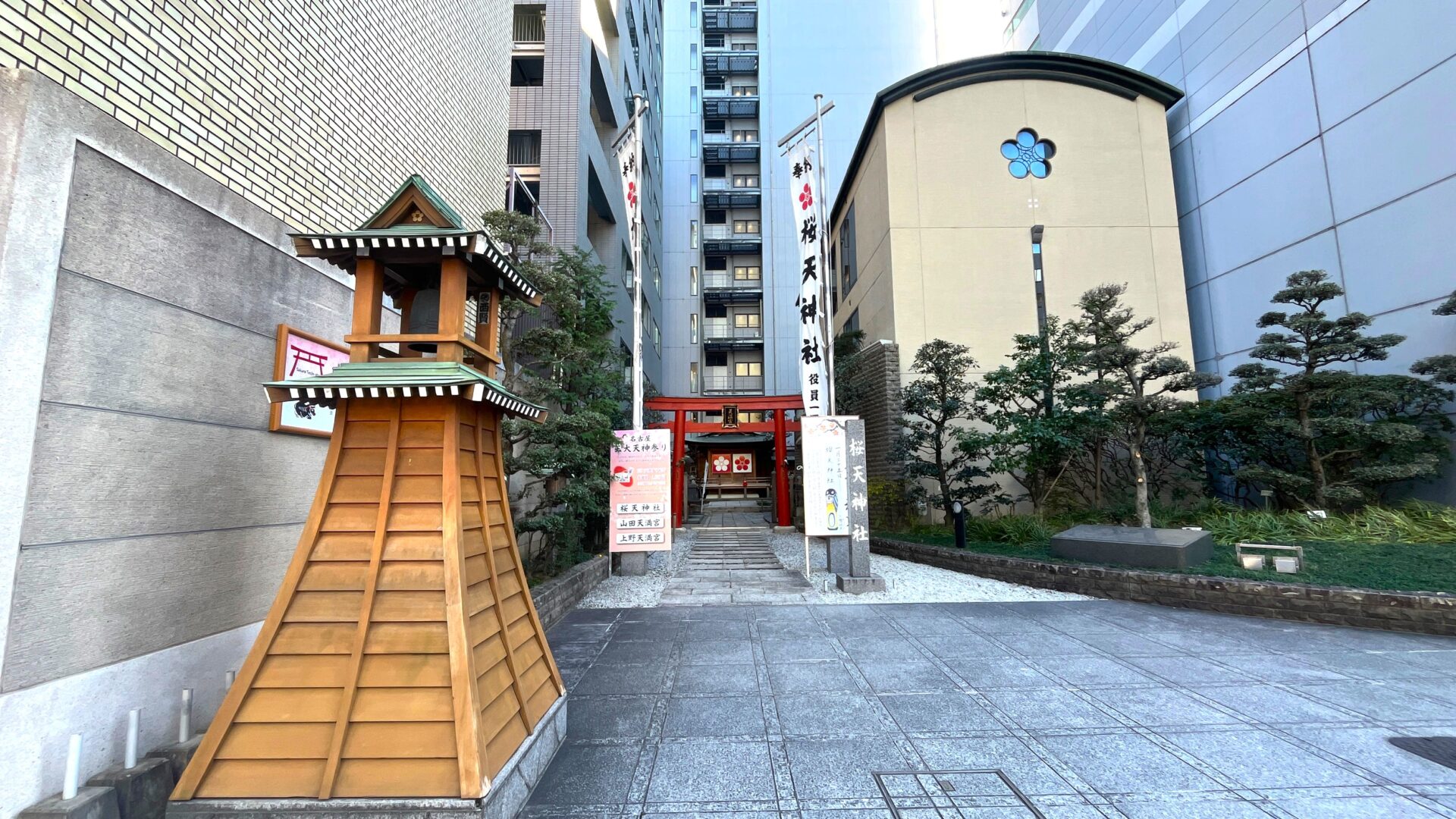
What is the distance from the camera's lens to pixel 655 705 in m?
4.30

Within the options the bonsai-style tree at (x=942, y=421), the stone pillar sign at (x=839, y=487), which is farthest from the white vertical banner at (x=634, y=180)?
the bonsai-style tree at (x=942, y=421)

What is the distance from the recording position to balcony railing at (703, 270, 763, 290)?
27.3m

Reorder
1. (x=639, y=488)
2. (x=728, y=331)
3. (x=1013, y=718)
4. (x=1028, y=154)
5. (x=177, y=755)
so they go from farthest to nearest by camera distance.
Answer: (x=728, y=331), (x=1028, y=154), (x=639, y=488), (x=1013, y=718), (x=177, y=755)

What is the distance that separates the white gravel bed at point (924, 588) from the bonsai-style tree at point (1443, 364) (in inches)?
272

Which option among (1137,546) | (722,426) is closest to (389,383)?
(1137,546)

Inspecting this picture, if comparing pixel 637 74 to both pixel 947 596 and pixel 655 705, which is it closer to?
pixel 947 596

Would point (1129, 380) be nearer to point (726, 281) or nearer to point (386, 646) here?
point (386, 646)

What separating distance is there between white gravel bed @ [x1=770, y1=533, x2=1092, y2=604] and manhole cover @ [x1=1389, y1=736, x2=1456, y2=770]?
4052 millimetres

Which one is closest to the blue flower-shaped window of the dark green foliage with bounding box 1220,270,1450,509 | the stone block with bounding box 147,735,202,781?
the dark green foliage with bounding box 1220,270,1450,509

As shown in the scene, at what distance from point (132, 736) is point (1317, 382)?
1443 cm

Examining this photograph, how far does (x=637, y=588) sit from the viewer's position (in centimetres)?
870

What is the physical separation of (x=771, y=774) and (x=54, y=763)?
3.59 m

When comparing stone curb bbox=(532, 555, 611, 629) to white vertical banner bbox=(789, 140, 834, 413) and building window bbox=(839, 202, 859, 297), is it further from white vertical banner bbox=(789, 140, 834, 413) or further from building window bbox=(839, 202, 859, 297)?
building window bbox=(839, 202, 859, 297)

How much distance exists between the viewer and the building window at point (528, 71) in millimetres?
13859
